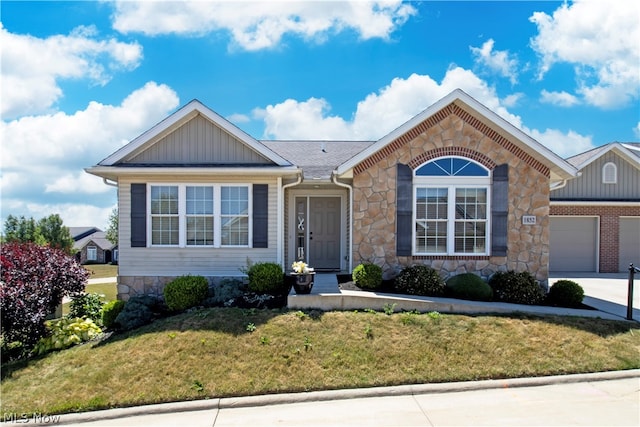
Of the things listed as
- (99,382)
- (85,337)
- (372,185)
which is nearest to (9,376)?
(85,337)

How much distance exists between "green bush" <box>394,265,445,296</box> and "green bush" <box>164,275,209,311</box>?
4552mm

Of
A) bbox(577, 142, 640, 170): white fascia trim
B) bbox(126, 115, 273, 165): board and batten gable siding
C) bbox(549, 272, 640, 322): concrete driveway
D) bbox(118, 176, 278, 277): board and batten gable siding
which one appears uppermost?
bbox(577, 142, 640, 170): white fascia trim

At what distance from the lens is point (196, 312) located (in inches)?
336

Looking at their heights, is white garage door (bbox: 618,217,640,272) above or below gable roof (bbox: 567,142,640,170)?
below

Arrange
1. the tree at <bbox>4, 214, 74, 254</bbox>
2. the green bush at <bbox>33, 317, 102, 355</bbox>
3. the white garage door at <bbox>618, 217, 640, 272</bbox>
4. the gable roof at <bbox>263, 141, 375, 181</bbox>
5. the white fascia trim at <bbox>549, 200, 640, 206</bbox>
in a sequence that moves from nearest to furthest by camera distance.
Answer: the green bush at <bbox>33, 317, 102, 355</bbox> < the gable roof at <bbox>263, 141, 375, 181</bbox> < the white fascia trim at <bbox>549, 200, 640, 206</bbox> < the white garage door at <bbox>618, 217, 640, 272</bbox> < the tree at <bbox>4, 214, 74, 254</bbox>

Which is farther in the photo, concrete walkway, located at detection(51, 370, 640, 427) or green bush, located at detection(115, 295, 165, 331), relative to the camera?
green bush, located at detection(115, 295, 165, 331)

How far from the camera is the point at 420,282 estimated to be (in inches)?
369

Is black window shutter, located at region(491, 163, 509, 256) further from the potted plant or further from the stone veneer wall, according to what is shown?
the potted plant

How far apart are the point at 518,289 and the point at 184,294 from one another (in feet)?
25.2

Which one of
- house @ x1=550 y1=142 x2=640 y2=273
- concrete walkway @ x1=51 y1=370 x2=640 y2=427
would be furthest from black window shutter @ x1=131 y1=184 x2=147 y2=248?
house @ x1=550 y1=142 x2=640 y2=273

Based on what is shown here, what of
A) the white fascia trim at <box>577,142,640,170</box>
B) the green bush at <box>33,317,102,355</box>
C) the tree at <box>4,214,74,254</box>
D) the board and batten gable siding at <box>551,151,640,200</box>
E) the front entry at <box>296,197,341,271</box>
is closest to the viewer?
the green bush at <box>33,317,102,355</box>

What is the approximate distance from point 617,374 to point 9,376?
32.4ft

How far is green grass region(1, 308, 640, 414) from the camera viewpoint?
19.7 feet

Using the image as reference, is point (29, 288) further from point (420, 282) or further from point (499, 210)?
point (499, 210)
